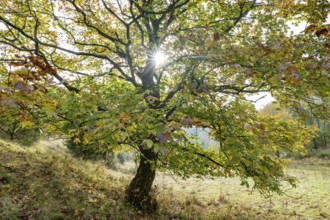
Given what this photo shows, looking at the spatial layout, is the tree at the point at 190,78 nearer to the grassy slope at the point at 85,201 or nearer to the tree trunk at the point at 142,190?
the tree trunk at the point at 142,190

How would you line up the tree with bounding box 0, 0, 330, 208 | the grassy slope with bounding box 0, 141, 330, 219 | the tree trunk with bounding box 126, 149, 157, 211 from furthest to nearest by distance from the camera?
the tree trunk with bounding box 126, 149, 157, 211 < the grassy slope with bounding box 0, 141, 330, 219 < the tree with bounding box 0, 0, 330, 208

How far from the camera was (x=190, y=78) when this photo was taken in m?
4.64

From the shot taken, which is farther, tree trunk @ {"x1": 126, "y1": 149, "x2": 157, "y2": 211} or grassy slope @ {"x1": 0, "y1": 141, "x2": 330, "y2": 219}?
tree trunk @ {"x1": 126, "y1": 149, "x2": 157, "y2": 211}

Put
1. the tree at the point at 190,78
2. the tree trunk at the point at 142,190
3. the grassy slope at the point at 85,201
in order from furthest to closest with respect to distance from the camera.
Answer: the tree trunk at the point at 142,190
the grassy slope at the point at 85,201
the tree at the point at 190,78

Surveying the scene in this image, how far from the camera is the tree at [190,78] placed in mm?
3348

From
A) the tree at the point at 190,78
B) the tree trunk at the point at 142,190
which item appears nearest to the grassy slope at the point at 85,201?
the tree trunk at the point at 142,190

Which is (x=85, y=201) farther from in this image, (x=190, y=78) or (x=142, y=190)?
(x=190, y=78)

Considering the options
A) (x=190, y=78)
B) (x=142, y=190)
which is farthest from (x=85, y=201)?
(x=190, y=78)

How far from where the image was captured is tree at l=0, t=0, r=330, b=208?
3.35 m

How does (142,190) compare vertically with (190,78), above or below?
below

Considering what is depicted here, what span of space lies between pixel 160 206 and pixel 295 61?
7350 mm

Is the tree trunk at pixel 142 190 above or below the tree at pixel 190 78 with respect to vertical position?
below

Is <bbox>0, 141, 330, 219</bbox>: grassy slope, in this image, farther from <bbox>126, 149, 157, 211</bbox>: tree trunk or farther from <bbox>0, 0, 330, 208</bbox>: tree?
<bbox>0, 0, 330, 208</bbox>: tree

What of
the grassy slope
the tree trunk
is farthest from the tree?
the grassy slope
